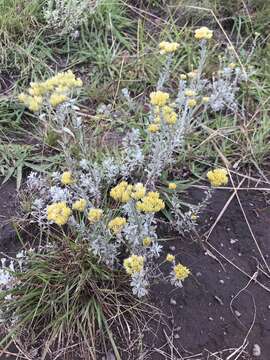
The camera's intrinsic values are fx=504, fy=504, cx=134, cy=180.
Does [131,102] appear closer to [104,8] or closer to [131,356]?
[104,8]

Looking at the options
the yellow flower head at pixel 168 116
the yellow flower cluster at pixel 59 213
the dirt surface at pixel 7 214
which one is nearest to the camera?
the yellow flower cluster at pixel 59 213

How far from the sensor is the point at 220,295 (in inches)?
72.7

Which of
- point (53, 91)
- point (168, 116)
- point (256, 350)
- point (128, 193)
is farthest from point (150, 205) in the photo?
point (256, 350)

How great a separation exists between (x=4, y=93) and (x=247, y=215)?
1313 millimetres

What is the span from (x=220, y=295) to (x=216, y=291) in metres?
0.02

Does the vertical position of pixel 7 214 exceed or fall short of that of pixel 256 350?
it exceeds it

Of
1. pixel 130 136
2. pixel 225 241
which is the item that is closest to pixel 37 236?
pixel 130 136

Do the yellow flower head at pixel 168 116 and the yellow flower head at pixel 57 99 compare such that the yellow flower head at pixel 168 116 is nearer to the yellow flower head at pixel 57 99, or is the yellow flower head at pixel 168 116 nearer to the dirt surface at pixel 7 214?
the yellow flower head at pixel 57 99

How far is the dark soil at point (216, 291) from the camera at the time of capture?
1.73 m

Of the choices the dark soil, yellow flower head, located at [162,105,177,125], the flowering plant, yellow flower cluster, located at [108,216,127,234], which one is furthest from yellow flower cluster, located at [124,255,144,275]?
yellow flower head, located at [162,105,177,125]

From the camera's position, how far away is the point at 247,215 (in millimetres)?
2121

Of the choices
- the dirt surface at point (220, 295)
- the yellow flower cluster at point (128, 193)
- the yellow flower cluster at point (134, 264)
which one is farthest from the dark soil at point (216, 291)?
the yellow flower cluster at point (128, 193)

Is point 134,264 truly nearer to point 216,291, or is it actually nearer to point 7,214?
point 216,291

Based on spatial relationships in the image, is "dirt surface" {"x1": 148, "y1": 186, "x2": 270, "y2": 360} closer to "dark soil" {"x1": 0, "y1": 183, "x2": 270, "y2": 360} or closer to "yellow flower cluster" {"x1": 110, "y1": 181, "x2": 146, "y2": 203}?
"dark soil" {"x1": 0, "y1": 183, "x2": 270, "y2": 360}
